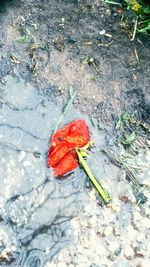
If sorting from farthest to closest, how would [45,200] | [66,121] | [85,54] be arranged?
[85,54]
[66,121]
[45,200]

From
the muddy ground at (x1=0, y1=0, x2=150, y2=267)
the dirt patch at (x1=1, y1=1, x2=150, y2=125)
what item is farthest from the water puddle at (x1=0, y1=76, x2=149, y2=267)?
the dirt patch at (x1=1, y1=1, x2=150, y2=125)

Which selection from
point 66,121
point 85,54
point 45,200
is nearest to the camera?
point 45,200

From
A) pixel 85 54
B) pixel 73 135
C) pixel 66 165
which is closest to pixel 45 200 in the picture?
pixel 66 165

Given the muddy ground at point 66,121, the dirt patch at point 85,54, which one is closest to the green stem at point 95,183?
the muddy ground at point 66,121

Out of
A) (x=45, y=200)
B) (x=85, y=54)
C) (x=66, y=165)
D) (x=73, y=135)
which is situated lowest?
(x=45, y=200)

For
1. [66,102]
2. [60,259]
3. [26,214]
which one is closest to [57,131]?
[66,102]

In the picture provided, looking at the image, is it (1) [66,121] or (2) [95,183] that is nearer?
(2) [95,183]

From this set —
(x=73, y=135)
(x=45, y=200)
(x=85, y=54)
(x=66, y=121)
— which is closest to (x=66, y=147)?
(x=73, y=135)

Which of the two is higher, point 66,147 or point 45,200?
point 66,147

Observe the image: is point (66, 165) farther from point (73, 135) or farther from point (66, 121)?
point (66, 121)
